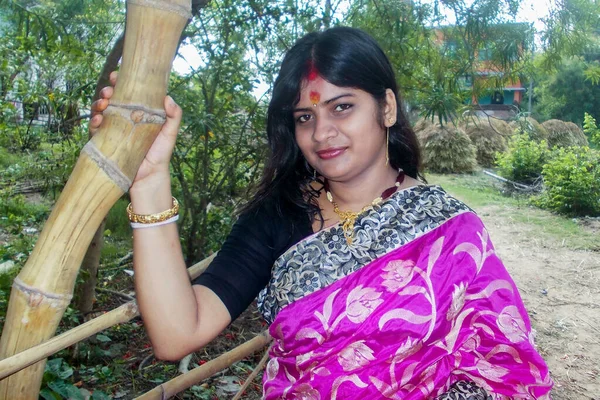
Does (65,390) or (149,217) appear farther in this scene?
(65,390)

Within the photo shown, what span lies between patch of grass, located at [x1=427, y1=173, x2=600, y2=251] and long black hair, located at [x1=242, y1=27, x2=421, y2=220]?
5571 mm

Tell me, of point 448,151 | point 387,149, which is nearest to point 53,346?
point 387,149

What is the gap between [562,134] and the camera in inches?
509

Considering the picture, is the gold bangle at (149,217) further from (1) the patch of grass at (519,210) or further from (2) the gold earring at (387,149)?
(1) the patch of grass at (519,210)

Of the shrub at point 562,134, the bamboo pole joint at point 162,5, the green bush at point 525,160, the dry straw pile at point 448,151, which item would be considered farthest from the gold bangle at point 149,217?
the shrub at point 562,134

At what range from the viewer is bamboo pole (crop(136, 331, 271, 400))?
1.33m

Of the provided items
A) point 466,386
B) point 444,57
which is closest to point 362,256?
point 466,386

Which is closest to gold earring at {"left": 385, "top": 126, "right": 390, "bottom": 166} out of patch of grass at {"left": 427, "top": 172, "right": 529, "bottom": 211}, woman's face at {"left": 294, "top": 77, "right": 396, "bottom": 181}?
woman's face at {"left": 294, "top": 77, "right": 396, "bottom": 181}

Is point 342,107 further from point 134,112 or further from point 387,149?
point 134,112

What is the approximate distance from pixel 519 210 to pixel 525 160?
2026 mm

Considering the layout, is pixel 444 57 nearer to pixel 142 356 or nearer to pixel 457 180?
pixel 142 356

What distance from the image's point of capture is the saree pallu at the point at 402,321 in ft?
4.42

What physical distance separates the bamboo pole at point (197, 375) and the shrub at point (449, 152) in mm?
10131

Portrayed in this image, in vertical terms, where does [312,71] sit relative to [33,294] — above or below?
above
